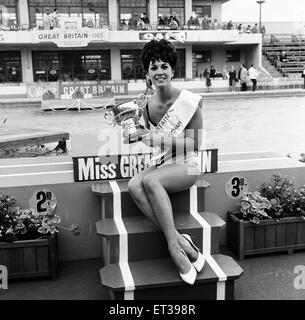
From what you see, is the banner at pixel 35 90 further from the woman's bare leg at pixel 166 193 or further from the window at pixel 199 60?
the woman's bare leg at pixel 166 193

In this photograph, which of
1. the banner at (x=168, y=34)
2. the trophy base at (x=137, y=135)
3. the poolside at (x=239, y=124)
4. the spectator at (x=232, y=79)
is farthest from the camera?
the banner at (x=168, y=34)

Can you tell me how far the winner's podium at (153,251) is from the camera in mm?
2479

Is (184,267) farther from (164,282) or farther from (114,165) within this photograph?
(114,165)

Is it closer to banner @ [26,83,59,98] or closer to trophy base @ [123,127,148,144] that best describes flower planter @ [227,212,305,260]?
trophy base @ [123,127,148,144]

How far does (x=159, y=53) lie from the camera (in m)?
2.69

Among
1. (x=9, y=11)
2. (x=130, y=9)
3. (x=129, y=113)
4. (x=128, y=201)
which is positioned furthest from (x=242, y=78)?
(x=128, y=201)

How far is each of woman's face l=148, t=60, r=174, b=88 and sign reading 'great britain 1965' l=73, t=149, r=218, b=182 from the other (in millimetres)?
803

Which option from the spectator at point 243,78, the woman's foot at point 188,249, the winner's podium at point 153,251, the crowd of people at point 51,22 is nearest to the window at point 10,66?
the crowd of people at point 51,22

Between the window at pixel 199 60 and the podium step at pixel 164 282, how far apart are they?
29.3m

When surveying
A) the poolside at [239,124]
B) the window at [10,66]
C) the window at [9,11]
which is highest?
the window at [9,11]
